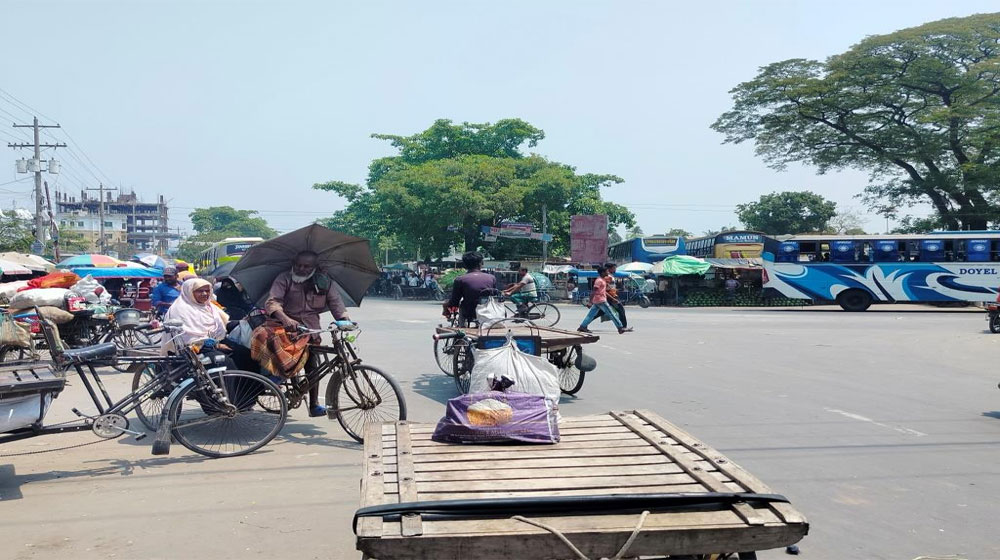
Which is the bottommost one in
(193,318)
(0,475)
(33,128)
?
(0,475)

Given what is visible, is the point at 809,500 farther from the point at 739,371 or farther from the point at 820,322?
the point at 820,322

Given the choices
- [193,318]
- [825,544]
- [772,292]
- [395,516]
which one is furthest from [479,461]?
[772,292]

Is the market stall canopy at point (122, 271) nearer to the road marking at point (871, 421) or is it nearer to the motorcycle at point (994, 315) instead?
the road marking at point (871, 421)

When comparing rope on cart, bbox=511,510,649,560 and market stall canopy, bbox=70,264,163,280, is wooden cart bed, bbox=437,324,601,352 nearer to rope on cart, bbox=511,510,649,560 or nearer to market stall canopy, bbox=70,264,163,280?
rope on cart, bbox=511,510,649,560

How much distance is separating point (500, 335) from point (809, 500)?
12.2 feet

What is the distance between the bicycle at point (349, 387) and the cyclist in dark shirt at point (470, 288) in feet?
10.2

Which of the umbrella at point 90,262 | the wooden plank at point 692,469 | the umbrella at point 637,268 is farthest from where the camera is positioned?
the umbrella at point 637,268

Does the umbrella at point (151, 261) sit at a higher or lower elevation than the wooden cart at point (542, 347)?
higher

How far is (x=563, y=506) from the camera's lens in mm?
2674

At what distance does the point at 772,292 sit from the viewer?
28438mm

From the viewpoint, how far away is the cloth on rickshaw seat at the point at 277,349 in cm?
664

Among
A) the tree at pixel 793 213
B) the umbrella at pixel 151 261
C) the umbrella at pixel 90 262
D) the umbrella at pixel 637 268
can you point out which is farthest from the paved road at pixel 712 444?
the tree at pixel 793 213

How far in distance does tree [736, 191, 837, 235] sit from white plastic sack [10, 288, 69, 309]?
51.3 m

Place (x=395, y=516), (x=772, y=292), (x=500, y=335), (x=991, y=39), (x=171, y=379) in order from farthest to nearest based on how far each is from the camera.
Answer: (x=991, y=39), (x=772, y=292), (x=500, y=335), (x=171, y=379), (x=395, y=516)
